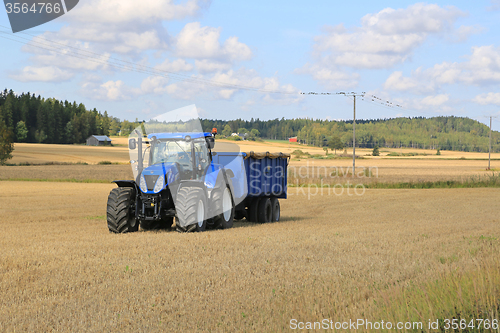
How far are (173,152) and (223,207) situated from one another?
241 cm

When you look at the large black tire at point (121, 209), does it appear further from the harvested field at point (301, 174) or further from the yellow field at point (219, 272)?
the harvested field at point (301, 174)

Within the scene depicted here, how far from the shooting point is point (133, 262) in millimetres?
9109

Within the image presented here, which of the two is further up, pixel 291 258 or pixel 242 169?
Answer: pixel 242 169

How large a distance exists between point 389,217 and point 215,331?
14.9 m

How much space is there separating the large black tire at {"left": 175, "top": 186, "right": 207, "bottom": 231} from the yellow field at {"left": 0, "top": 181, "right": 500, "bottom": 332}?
1.47ft

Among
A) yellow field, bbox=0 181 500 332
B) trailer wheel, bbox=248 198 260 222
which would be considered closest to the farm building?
yellow field, bbox=0 181 500 332

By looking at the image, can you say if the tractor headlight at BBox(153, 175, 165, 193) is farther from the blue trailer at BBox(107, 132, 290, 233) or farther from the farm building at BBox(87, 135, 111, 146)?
the farm building at BBox(87, 135, 111, 146)

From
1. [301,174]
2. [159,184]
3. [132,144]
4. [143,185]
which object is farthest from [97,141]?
[159,184]

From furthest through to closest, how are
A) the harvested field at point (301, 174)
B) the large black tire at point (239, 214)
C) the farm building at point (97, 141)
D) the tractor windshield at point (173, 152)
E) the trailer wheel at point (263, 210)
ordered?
the farm building at point (97, 141) → the harvested field at point (301, 174) → the large black tire at point (239, 214) → the trailer wheel at point (263, 210) → the tractor windshield at point (173, 152)

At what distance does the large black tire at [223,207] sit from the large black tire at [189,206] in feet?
3.29

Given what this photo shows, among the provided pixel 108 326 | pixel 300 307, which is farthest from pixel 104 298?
pixel 300 307

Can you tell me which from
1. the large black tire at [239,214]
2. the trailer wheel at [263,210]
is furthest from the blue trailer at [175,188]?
the large black tire at [239,214]

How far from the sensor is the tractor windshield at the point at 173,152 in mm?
13430

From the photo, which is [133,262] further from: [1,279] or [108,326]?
[108,326]
